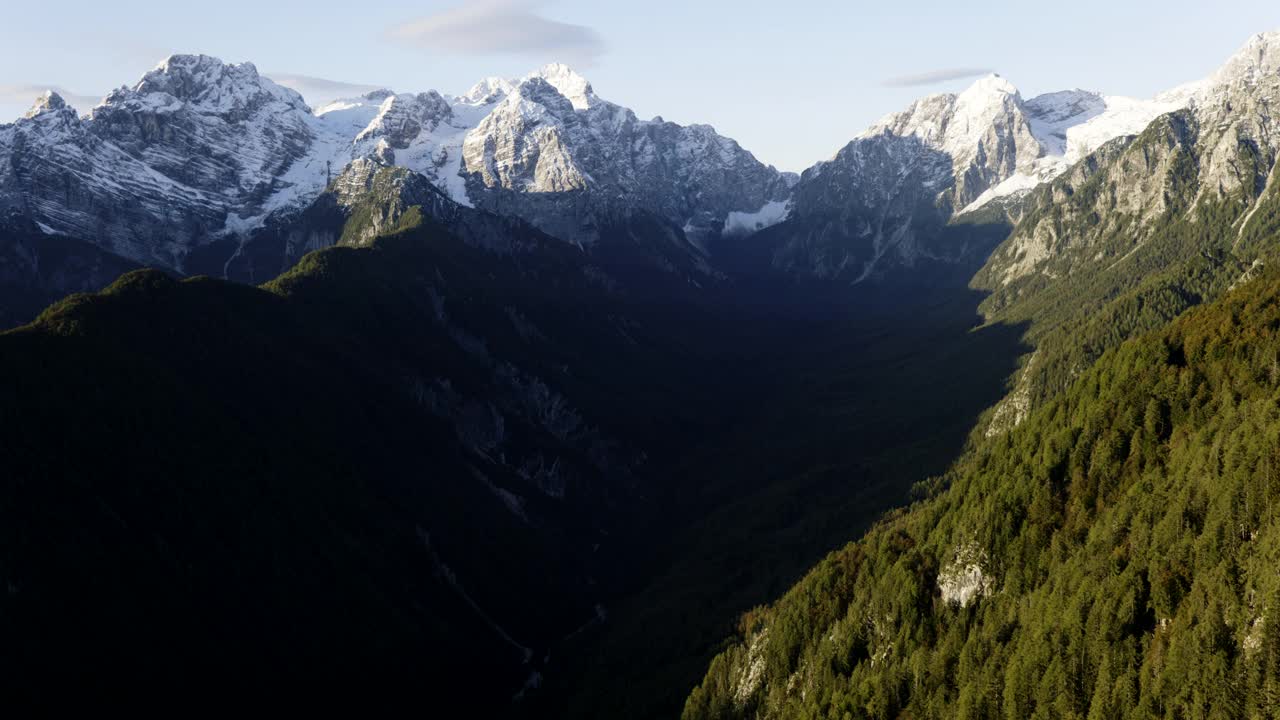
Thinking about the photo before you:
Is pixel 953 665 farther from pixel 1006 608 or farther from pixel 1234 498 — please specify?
pixel 1234 498

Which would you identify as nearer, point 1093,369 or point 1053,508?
point 1053,508

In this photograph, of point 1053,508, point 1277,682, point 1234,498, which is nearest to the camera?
point 1277,682

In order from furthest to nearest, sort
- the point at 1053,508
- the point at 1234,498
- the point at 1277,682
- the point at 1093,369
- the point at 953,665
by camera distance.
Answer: the point at 1093,369 → the point at 1053,508 → the point at 953,665 → the point at 1234,498 → the point at 1277,682

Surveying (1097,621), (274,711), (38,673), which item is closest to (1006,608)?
(1097,621)

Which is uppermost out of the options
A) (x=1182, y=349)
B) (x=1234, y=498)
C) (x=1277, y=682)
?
(x=1182, y=349)

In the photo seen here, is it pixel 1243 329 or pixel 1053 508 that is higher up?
pixel 1243 329

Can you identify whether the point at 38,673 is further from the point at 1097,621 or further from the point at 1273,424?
the point at 1273,424

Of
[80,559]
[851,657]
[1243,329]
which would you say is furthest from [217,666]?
[1243,329]
